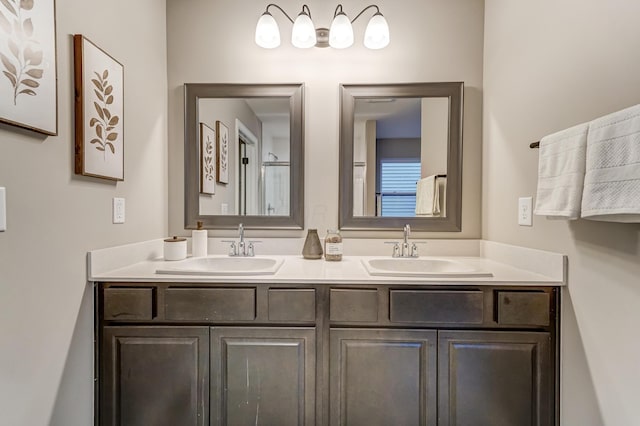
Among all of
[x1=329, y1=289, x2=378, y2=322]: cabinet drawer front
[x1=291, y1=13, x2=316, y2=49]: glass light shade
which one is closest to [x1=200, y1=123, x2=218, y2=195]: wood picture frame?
[x1=291, y1=13, x2=316, y2=49]: glass light shade

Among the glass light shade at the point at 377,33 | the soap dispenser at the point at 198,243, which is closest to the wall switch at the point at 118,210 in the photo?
the soap dispenser at the point at 198,243

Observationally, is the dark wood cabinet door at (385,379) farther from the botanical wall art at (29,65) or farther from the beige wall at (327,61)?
the botanical wall art at (29,65)

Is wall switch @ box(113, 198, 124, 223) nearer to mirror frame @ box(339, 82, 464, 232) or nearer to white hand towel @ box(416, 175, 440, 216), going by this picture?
mirror frame @ box(339, 82, 464, 232)

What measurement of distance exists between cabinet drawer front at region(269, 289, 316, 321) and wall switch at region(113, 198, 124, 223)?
31.2 inches

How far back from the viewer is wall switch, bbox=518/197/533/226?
4.87 ft

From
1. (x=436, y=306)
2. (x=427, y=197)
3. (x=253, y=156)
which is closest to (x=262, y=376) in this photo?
(x=436, y=306)

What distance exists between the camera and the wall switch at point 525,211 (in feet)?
4.87

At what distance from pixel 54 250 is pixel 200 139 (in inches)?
39.1

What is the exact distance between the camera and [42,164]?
1121 mm

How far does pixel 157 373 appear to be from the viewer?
137cm

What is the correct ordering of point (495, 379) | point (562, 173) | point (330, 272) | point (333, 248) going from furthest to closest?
point (333, 248)
point (330, 272)
point (495, 379)
point (562, 173)

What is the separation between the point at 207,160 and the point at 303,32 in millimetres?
904

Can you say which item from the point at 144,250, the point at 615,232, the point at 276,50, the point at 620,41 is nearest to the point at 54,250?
the point at 144,250

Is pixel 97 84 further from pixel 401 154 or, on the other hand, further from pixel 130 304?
pixel 401 154
